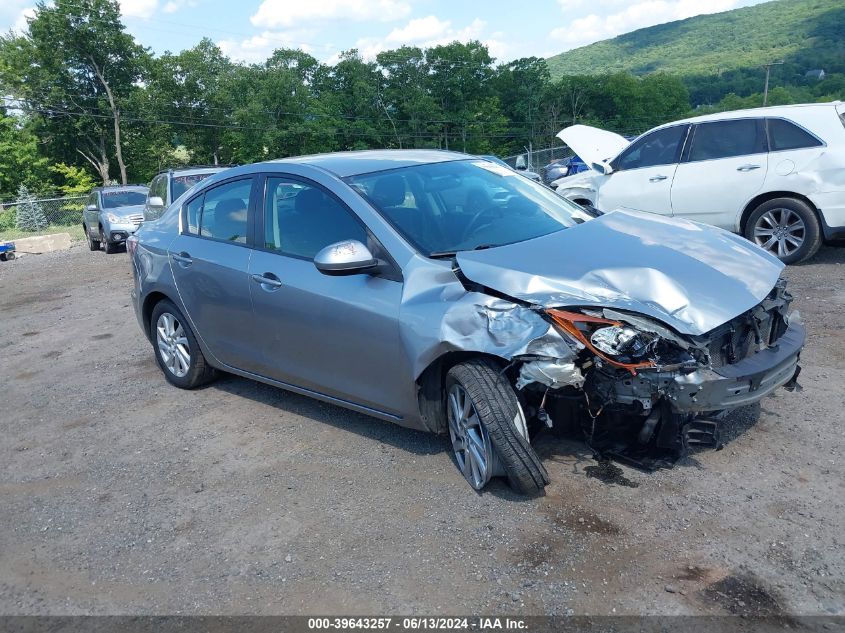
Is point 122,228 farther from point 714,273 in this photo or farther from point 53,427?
point 714,273

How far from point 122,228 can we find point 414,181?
1428cm

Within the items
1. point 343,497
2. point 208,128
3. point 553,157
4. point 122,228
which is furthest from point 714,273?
point 208,128

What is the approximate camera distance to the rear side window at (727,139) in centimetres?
844

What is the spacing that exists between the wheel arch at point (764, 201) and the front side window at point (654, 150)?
1101 millimetres

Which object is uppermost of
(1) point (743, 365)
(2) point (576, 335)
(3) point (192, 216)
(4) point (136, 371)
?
(3) point (192, 216)

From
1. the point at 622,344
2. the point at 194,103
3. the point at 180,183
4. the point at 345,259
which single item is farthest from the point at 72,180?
the point at 622,344

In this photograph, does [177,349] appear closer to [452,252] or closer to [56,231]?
[452,252]

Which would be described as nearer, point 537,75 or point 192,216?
point 192,216

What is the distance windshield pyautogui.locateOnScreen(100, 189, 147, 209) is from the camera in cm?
1813

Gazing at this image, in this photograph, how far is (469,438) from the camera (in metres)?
3.79

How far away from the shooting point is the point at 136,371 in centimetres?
668

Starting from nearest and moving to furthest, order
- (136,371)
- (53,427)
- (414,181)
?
(414,181)
(53,427)
(136,371)

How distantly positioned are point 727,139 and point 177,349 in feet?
22.1

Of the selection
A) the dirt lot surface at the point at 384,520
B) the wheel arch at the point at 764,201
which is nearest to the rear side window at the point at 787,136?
the wheel arch at the point at 764,201
